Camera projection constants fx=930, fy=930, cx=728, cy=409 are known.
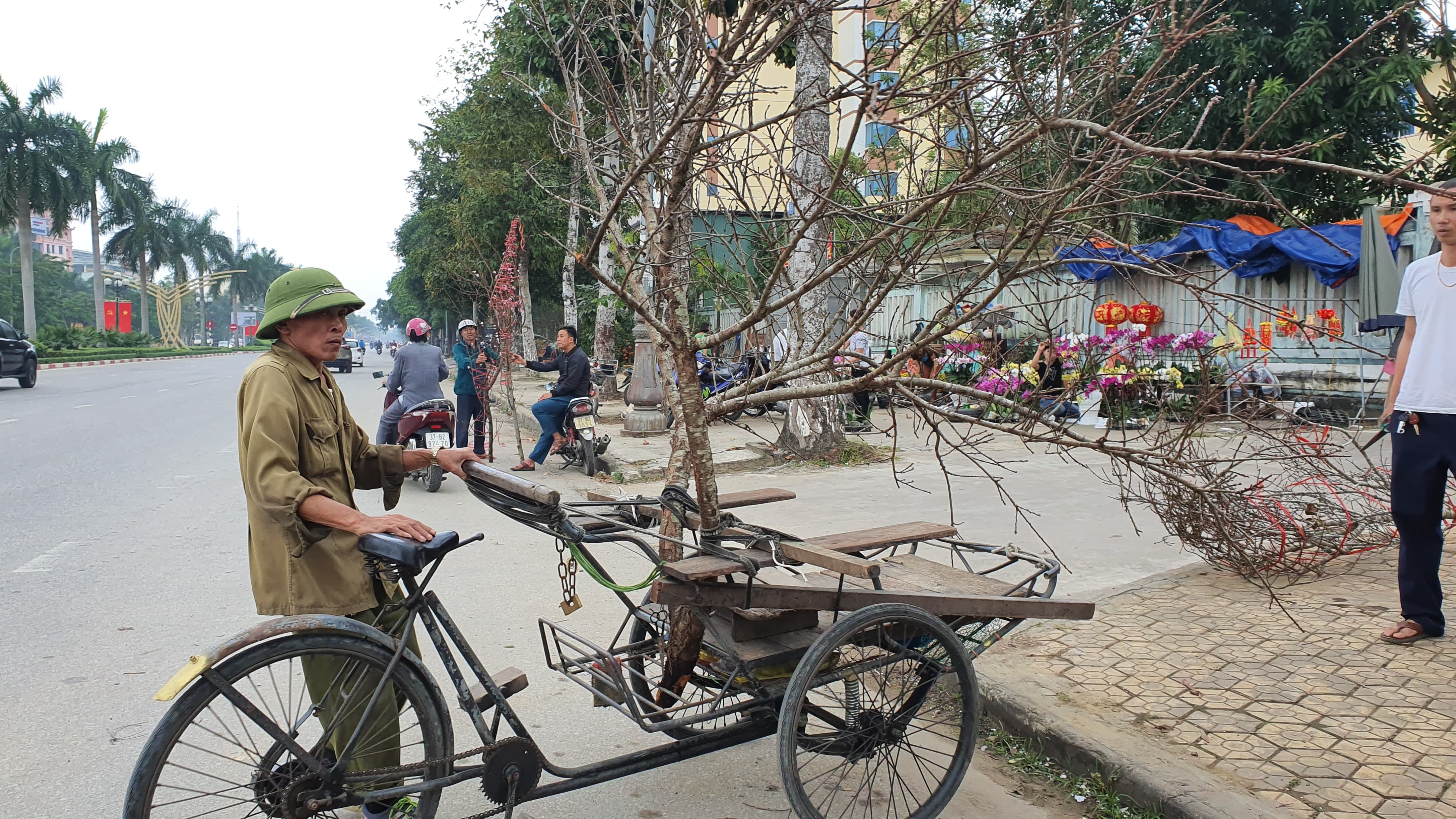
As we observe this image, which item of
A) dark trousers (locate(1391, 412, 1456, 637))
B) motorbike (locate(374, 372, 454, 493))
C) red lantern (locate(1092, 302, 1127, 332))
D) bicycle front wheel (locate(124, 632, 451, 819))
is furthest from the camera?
red lantern (locate(1092, 302, 1127, 332))

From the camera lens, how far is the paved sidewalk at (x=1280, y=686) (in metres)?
2.94

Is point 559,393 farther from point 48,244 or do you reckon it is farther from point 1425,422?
point 48,244

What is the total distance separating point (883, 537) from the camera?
337 cm

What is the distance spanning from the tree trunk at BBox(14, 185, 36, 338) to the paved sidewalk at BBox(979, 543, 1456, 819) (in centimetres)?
5401

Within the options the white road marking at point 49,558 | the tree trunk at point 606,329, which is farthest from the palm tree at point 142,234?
the white road marking at point 49,558

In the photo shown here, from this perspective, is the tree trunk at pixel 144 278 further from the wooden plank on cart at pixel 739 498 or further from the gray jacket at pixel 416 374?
the wooden plank on cart at pixel 739 498

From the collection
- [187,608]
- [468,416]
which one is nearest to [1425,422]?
[187,608]

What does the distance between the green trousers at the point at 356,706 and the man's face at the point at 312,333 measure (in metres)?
0.79

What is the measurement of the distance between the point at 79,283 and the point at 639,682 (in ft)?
416

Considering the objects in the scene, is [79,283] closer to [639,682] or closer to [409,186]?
[409,186]

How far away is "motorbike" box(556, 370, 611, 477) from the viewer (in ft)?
32.7

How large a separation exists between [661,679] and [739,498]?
68 centimetres

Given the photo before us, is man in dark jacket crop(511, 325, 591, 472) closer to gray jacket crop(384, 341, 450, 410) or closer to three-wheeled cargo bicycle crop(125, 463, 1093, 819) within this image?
gray jacket crop(384, 341, 450, 410)

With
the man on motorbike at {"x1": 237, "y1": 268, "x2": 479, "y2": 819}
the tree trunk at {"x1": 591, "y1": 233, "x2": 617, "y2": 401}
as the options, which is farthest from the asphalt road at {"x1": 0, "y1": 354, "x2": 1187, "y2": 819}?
the tree trunk at {"x1": 591, "y1": 233, "x2": 617, "y2": 401}
